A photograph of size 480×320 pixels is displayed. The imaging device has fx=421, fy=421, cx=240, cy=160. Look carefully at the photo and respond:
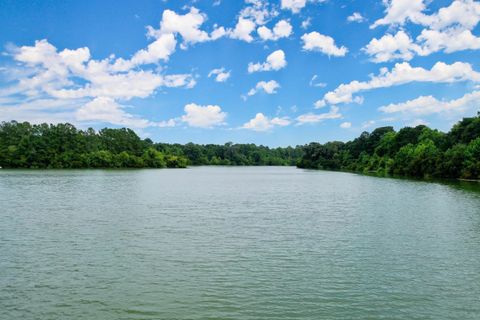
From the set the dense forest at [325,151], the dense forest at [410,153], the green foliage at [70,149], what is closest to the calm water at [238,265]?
the dense forest at [410,153]

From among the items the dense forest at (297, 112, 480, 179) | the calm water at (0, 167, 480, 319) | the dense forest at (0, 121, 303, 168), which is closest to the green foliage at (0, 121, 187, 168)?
the dense forest at (0, 121, 303, 168)

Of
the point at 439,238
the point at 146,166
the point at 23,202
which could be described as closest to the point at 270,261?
the point at 439,238

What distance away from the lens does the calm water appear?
12328 millimetres

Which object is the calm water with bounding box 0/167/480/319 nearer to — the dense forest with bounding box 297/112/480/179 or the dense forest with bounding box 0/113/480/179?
the dense forest with bounding box 297/112/480/179

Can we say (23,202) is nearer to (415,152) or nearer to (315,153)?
(415,152)

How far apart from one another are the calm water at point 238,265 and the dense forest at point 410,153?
54.9 meters

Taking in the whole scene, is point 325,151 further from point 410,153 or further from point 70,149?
point 70,149

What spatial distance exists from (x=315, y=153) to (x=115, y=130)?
8604cm

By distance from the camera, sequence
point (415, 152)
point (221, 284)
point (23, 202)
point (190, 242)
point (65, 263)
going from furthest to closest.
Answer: point (415, 152), point (23, 202), point (190, 242), point (65, 263), point (221, 284)

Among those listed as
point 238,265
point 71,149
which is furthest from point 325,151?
point 238,265

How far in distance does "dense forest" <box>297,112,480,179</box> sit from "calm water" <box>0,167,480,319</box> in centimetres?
5492

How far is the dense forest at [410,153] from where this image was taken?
80625mm

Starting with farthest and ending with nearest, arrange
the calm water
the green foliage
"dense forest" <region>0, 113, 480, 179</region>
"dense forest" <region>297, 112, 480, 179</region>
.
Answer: the green foliage < "dense forest" <region>0, 113, 480, 179</region> < "dense forest" <region>297, 112, 480, 179</region> < the calm water

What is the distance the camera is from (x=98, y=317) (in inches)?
456
